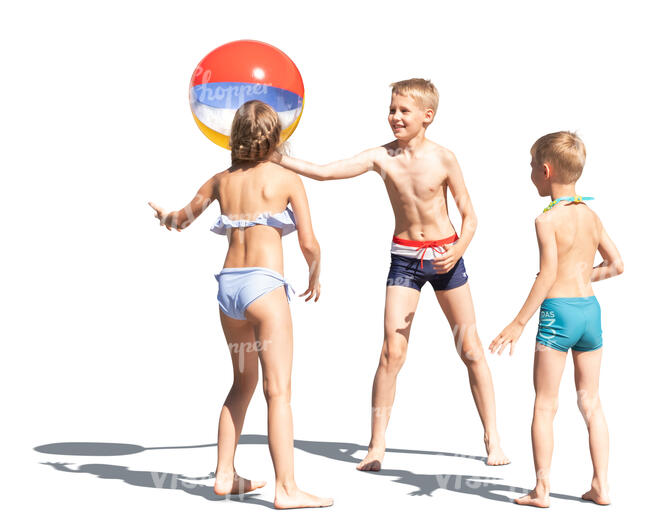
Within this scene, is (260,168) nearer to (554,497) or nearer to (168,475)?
(168,475)

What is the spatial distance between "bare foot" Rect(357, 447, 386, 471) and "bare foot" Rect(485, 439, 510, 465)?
840 millimetres

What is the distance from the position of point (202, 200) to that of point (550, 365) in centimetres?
260

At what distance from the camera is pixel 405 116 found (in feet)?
28.1

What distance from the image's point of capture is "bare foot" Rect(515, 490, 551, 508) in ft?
25.1

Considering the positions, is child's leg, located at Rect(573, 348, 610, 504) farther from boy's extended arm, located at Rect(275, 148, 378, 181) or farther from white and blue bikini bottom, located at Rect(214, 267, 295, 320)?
boy's extended arm, located at Rect(275, 148, 378, 181)

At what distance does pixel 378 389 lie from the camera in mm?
8969

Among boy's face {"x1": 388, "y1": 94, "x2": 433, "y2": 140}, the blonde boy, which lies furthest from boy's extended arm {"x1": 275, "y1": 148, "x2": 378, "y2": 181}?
boy's face {"x1": 388, "y1": 94, "x2": 433, "y2": 140}

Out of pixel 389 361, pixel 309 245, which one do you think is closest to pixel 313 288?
pixel 309 245

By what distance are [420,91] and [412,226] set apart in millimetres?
1017

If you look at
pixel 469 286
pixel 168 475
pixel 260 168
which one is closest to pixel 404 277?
pixel 469 286

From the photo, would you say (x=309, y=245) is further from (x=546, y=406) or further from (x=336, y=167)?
(x=546, y=406)

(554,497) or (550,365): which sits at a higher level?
(550,365)

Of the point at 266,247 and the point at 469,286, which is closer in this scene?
the point at 266,247

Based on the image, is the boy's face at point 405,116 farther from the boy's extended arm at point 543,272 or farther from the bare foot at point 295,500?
the bare foot at point 295,500
